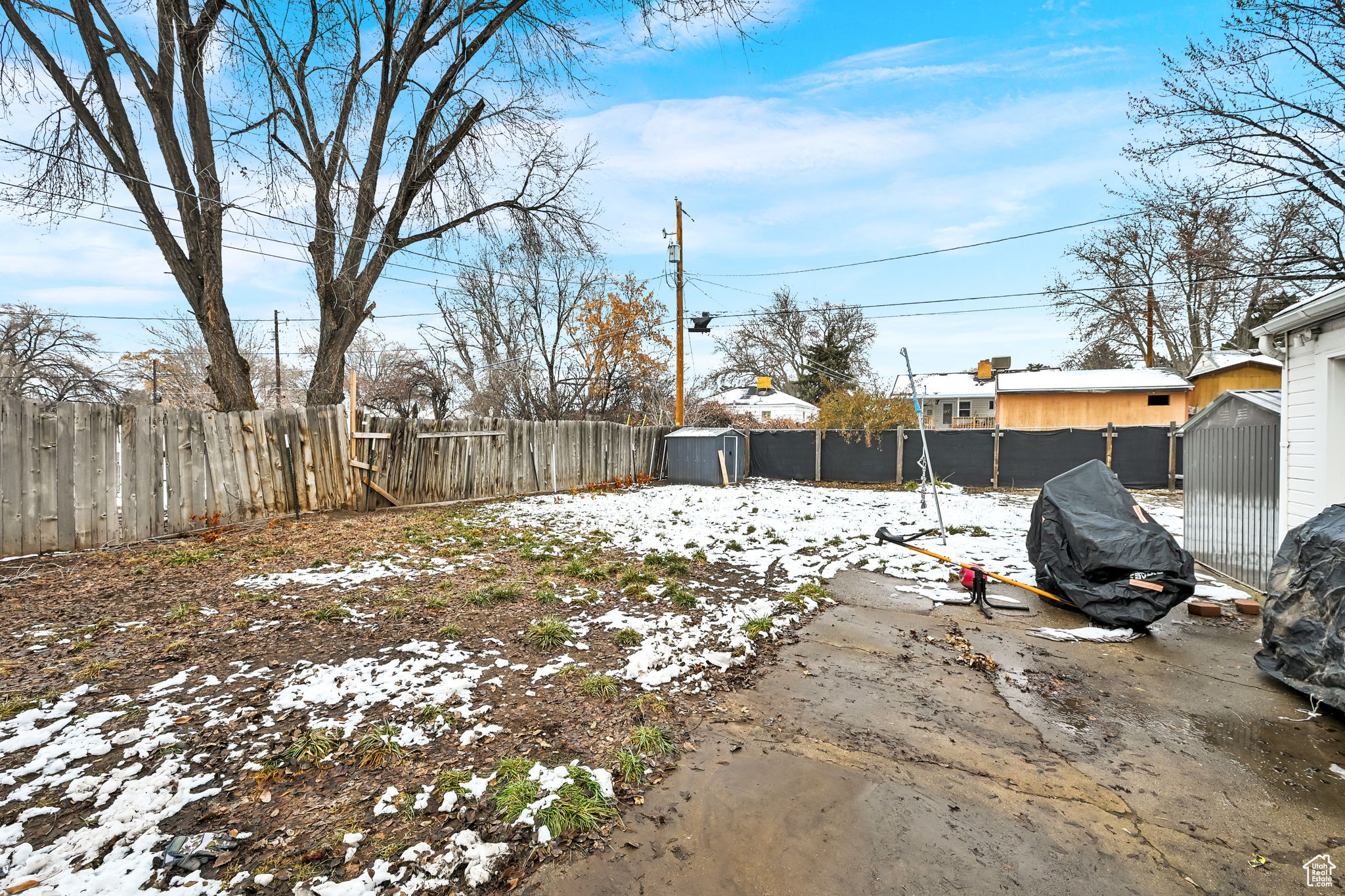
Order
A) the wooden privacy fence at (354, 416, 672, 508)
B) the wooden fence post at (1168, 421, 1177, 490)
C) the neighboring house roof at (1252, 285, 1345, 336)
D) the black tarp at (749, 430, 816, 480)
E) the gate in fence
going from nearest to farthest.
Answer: the neighboring house roof at (1252, 285, 1345, 336), the wooden privacy fence at (354, 416, 672, 508), the wooden fence post at (1168, 421, 1177, 490), the gate in fence, the black tarp at (749, 430, 816, 480)

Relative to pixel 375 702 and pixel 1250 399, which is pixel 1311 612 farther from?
pixel 375 702

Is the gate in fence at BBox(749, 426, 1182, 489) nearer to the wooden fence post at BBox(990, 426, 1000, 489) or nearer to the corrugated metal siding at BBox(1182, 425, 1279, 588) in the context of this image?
the wooden fence post at BBox(990, 426, 1000, 489)

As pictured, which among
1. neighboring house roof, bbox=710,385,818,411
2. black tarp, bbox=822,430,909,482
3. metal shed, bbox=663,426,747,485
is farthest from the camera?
neighboring house roof, bbox=710,385,818,411

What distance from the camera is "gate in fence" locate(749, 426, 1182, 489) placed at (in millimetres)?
12977

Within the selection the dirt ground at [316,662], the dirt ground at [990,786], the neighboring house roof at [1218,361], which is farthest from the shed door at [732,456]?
the neighboring house roof at [1218,361]

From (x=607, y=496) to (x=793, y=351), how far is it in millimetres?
21859

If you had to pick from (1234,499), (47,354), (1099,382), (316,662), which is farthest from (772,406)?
(316,662)

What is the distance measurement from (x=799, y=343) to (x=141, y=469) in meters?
28.2

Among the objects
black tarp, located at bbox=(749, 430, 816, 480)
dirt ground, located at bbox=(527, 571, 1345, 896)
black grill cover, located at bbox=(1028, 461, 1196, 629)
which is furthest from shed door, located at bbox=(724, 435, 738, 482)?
dirt ground, located at bbox=(527, 571, 1345, 896)

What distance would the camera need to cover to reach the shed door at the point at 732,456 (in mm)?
14438

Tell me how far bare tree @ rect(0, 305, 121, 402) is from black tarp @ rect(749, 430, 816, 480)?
799 inches

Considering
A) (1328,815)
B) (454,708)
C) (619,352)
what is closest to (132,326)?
(619,352)

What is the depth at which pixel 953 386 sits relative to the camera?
31.8m

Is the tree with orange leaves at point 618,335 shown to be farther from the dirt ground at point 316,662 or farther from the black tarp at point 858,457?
the dirt ground at point 316,662
